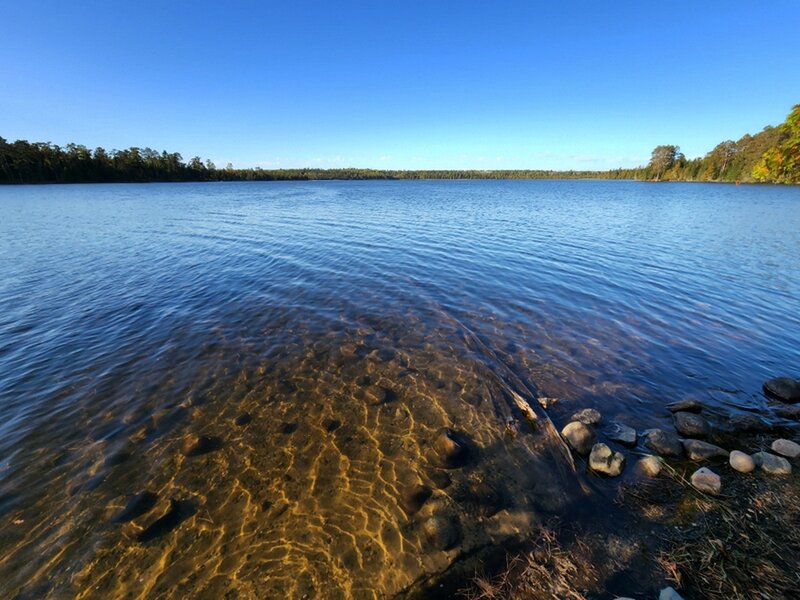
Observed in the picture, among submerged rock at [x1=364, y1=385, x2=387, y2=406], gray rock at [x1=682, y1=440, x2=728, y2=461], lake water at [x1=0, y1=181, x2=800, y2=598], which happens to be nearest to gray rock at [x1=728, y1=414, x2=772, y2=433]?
lake water at [x1=0, y1=181, x2=800, y2=598]

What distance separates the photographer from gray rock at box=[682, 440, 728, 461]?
6.63 meters

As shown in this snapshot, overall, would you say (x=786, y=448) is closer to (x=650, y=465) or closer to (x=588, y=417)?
(x=650, y=465)

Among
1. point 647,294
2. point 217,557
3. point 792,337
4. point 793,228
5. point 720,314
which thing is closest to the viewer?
point 217,557

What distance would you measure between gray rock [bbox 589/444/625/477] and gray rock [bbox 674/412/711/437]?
2211 millimetres

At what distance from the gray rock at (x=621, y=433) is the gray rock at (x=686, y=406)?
189 cm

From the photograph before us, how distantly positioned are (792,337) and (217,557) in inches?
776

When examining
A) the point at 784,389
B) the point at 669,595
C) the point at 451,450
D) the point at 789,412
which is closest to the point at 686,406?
the point at 789,412

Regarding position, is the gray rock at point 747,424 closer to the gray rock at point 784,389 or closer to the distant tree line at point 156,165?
the gray rock at point 784,389

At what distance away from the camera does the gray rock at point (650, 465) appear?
633 centimetres

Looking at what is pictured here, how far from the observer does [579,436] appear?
278 inches

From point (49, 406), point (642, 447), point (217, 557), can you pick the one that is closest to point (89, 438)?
→ point (49, 406)

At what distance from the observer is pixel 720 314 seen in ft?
45.8

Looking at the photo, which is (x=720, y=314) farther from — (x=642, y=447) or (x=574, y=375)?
(x=642, y=447)

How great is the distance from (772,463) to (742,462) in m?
0.62
